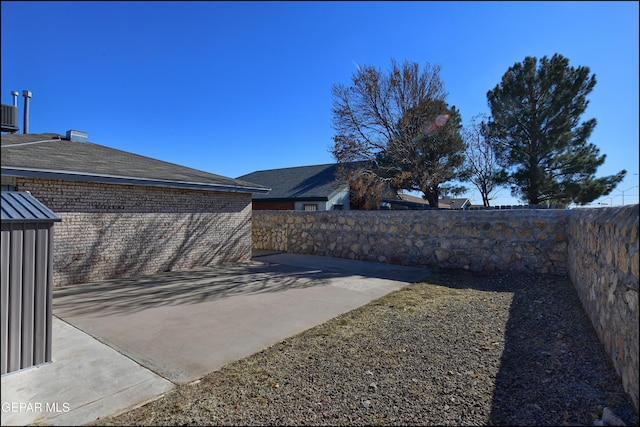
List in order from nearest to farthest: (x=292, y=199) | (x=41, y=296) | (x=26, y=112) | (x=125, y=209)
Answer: (x=41, y=296), (x=125, y=209), (x=26, y=112), (x=292, y=199)

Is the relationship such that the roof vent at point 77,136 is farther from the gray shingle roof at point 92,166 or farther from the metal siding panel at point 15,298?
the metal siding panel at point 15,298

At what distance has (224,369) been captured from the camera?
3.42m

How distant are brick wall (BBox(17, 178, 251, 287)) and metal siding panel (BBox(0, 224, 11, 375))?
4815 millimetres

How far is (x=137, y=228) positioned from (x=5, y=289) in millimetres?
5913

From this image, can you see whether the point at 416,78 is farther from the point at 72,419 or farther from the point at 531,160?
the point at 72,419

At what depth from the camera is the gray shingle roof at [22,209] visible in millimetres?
2908

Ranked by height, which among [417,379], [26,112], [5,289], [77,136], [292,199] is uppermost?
[26,112]

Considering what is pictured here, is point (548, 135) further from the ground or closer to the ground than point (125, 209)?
further from the ground

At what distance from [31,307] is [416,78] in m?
15.9

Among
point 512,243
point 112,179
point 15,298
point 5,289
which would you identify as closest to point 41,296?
point 15,298

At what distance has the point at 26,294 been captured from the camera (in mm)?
3078

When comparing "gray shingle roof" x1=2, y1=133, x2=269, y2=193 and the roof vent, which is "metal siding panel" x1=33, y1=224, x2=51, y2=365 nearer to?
"gray shingle roof" x1=2, y1=133, x2=269, y2=193

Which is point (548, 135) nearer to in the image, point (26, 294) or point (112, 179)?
point (112, 179)

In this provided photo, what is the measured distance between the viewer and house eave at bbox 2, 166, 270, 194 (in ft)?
20.9
